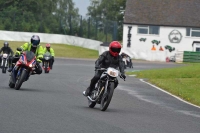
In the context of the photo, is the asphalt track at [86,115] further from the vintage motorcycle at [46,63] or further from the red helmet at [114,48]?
the vintage motorcycle at [46,63]

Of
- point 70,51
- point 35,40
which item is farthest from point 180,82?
point 70,51

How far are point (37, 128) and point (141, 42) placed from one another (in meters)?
64.0

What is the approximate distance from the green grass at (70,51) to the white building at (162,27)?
5.02 meters

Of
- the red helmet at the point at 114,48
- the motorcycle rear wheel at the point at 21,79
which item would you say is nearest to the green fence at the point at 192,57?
the motorcycle rear wheel at the point at 21,79

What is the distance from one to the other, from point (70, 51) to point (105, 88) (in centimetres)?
5374

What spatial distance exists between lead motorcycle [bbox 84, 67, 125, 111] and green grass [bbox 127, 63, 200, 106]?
531 cm

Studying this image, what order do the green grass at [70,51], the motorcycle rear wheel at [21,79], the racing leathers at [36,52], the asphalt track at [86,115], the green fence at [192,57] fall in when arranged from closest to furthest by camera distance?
the asphalt track at [86,115] < the motorcycle rear wheel at [21,79] < the racing leathers at [36,52] < the green grass at [70,51] < the green fence at [192,57]

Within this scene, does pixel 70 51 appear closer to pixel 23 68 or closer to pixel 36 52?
pixel 36 52

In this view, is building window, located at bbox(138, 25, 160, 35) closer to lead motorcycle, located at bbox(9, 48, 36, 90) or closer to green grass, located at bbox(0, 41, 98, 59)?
green grass, located at bbox(0, 41, 98, 59)

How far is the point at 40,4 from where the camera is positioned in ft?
309

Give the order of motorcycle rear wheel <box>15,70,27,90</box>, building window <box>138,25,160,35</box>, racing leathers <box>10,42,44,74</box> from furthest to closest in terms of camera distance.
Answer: building window <box>138,25,160,35</box>
racing leathers <box>10,42,44,74</box>
motorcycle rear wheel <box>15,70,27,90</box>

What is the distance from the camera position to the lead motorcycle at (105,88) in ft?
49.3

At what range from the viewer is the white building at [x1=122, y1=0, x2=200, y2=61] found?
244ft

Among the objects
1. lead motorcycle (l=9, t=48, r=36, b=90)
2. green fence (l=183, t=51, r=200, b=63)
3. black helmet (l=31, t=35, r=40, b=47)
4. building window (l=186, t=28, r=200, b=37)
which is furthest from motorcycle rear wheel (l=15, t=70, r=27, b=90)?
building window (l=186, t=28, r=200, b=37)
